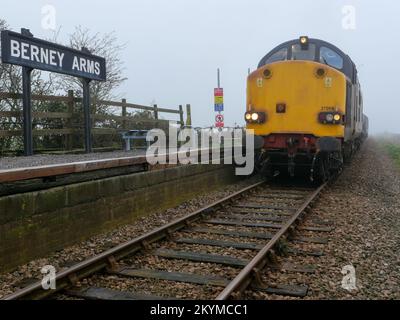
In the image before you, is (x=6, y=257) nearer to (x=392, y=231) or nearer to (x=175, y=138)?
(x=392, y=231)

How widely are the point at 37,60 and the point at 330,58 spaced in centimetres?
685

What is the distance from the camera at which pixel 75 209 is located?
6.07 meters

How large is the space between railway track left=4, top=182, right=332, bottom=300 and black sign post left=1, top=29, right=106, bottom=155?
4.52 metres

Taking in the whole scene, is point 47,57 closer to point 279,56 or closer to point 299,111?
point 299,111

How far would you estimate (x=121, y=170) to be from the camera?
7633 millimetres

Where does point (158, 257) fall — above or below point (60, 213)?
below

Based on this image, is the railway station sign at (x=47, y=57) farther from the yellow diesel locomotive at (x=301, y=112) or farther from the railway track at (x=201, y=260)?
the railway track at (x=201, y=260)

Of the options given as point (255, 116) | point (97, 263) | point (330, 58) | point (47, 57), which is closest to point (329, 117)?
point (255, 116)

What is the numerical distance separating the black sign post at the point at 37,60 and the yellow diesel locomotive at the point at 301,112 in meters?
3.96

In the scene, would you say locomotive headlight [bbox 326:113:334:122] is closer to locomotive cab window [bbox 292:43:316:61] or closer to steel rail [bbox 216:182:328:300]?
locomotive cab window [bbox 292:43:316:61]

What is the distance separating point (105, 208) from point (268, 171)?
20.4 ft

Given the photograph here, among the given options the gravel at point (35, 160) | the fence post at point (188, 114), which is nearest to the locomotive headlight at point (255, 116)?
the gravel at point (35, 160)

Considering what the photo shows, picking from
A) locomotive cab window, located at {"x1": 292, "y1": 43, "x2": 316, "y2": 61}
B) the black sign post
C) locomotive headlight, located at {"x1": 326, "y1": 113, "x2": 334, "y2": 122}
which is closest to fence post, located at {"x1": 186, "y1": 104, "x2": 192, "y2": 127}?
the black sign post
